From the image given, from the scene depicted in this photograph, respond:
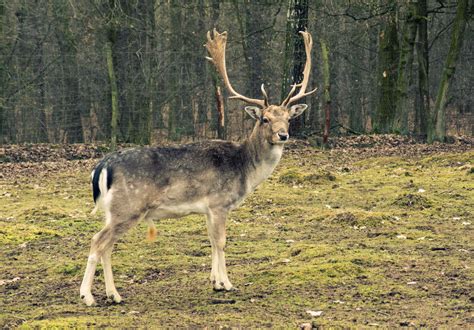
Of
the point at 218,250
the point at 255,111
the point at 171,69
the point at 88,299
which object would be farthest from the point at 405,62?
the point at 88,299

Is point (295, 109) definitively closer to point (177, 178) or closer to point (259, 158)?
point (259, 158)

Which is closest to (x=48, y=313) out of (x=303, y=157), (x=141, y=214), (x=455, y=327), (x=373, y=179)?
(x=141, y=214)

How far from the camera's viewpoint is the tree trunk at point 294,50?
62.1ft

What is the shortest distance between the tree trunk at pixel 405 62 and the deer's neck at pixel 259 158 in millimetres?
12112

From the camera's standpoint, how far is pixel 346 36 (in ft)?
83.5

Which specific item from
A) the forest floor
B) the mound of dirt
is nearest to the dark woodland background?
the forest floor

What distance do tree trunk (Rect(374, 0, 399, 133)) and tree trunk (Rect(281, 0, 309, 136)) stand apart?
2715 millimetres

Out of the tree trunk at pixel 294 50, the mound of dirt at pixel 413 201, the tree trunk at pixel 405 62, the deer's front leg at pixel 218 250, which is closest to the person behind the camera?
the deer's front leg at pixel 218 250

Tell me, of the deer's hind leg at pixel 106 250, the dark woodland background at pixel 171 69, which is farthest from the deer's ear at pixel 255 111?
the dark woodland background at pixel 171 69

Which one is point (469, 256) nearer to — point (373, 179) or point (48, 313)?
point (48, 313)

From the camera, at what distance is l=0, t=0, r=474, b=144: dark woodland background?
19.0 m

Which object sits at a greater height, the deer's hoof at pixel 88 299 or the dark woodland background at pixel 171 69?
the dark woodland background at pixel 171 69

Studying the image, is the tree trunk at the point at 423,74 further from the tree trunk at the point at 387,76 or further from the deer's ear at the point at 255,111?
the deer's ear at the point at 255,111

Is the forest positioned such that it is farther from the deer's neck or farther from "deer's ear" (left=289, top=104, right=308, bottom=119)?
"deer's ear" (left=289, top=104, right=308, bottom=119)
